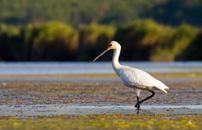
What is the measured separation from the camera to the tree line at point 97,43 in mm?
54188

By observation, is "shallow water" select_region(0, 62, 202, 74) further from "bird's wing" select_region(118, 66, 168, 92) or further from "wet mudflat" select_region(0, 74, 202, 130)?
"bird's wing" select_region(118, 66, 168, 92)

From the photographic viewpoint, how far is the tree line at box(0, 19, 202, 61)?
5419cm

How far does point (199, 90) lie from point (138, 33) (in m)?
31.9

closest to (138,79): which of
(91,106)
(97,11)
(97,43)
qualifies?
(91,106)

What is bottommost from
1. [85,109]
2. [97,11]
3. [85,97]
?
[97,11]

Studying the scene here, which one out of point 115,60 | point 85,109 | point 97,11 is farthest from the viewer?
point 97,11

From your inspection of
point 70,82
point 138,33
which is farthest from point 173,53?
point 70,82

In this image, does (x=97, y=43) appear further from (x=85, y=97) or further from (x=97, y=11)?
(x=97, y=11)

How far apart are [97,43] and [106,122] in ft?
134

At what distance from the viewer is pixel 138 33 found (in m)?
55.8

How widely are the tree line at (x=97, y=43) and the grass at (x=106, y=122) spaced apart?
36.8 meters

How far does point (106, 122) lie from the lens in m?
15.4

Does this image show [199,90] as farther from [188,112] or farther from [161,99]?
[188,112]

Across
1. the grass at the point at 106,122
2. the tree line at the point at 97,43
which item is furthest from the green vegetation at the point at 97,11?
the grass at the point at 106,122
